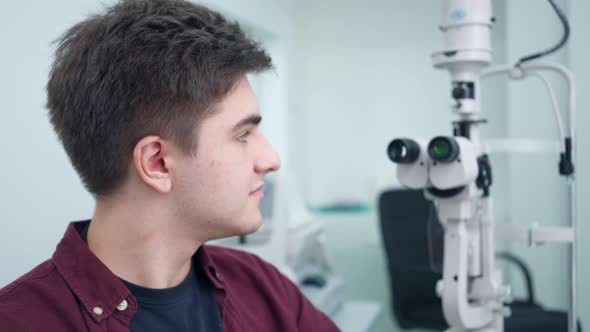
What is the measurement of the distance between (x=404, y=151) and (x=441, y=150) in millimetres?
93

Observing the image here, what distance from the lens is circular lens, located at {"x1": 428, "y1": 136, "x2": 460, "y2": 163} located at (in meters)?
1.34

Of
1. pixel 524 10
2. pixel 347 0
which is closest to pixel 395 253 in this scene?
pixel 524 10

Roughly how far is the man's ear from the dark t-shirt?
18cm

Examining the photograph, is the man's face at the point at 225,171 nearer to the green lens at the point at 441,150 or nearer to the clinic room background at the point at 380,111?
the green lens at the point at 441,150

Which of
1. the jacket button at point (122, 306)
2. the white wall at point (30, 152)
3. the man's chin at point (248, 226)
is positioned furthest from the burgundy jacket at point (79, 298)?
the white wall at point (30, 152)

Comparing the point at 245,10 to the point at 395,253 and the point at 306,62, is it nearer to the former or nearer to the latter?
the point at 306,62

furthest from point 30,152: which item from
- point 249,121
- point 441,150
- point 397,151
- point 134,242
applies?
point 441,150

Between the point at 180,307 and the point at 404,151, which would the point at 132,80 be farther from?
the point at 404,151

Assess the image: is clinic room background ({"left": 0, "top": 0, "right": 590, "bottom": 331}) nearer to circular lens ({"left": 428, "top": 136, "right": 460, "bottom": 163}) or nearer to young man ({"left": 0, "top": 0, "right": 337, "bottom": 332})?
young man ({"left": 0, "top": 0, "right": 337, "bottom": 332})

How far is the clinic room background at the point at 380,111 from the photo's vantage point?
8.21ft

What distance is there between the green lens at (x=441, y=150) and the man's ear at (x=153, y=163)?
2.34 ft

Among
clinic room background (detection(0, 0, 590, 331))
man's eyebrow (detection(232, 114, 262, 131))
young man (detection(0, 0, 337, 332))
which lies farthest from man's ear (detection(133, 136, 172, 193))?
clinic room background (detection(0, 0, 590, 331))

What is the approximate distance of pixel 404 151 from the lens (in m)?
1.39

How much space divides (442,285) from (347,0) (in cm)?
236
